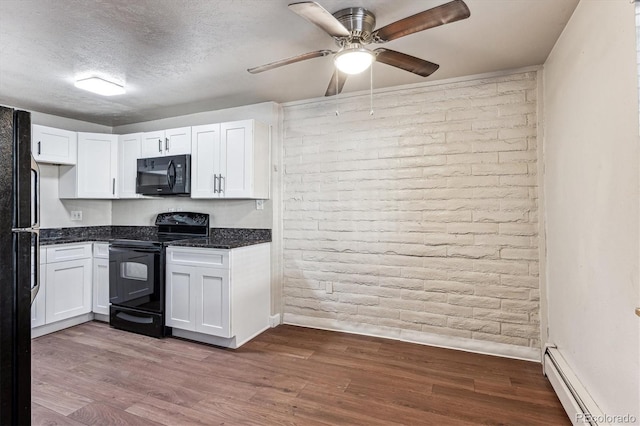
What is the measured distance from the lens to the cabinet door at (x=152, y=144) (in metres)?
3.66

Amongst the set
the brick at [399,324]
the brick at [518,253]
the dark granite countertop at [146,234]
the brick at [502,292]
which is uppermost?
the dark granite countertop at [146,234]

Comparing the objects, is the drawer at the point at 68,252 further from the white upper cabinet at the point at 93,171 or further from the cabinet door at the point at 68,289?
the white upper cabinet at the point at 93,171

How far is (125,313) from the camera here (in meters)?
3.41

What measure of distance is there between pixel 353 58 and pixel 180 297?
2558mm

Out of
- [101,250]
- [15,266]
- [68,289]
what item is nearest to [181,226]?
[101,250]

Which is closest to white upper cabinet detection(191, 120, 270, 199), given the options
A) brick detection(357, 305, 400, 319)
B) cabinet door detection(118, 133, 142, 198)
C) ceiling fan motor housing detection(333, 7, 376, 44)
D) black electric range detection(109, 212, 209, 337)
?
black electric range detection(109, 212, 209, 337)

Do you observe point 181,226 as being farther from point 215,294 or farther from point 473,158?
point 473,158

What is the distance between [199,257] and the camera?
305cm

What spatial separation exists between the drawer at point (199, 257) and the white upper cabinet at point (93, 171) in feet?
4.70

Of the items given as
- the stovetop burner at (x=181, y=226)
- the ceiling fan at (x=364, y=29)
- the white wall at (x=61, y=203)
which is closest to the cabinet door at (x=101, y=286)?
the stovetop burner at (x=181, y=226)

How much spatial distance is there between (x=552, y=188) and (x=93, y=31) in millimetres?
3228

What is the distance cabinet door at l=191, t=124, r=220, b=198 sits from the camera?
134 inches

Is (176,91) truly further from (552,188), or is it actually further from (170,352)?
(552,188)

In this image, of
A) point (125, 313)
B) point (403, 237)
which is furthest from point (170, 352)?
point (403, 237)
